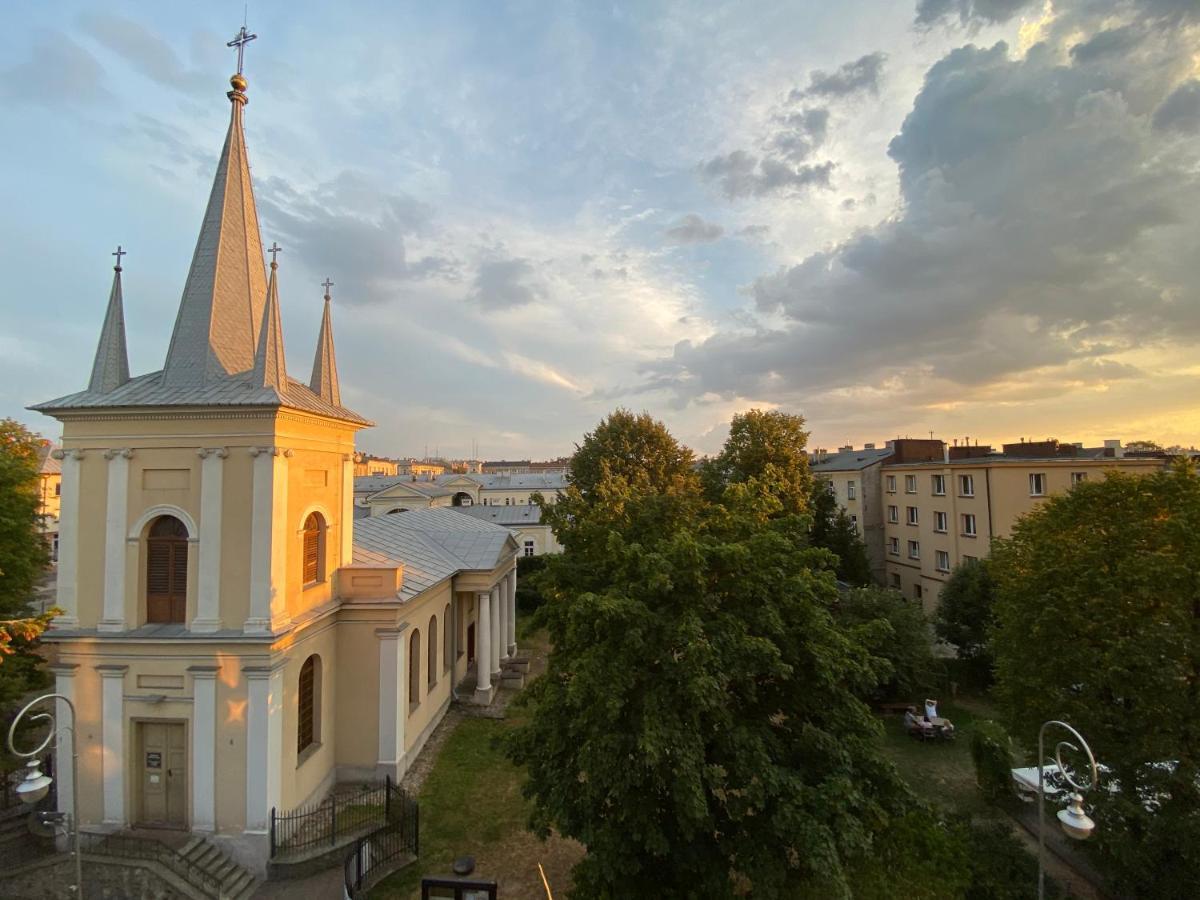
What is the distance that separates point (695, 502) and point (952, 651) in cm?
2285

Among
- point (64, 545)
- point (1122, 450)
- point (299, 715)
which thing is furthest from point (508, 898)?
point (1122, 450)

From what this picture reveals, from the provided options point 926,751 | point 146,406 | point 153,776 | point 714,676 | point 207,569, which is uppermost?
point 146,406

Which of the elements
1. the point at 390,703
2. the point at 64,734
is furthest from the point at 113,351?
the point at 390,703

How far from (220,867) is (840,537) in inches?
1270

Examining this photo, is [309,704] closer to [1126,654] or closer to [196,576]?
[196,576]

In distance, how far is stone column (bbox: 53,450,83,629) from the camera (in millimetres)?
13070

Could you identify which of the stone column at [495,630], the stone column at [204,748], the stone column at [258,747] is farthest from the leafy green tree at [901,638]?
the stone column at [204,748]

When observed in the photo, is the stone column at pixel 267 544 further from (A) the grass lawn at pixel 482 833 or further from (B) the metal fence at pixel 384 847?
(A) the grass lawn at pixel 482 833

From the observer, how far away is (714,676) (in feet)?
30.4

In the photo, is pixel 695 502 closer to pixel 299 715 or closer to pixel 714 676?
pixel 714 676

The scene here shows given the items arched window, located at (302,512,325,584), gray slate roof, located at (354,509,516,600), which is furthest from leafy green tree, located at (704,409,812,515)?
arched window, located at (302,512,325,584)

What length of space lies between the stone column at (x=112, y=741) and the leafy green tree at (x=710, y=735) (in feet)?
30.2

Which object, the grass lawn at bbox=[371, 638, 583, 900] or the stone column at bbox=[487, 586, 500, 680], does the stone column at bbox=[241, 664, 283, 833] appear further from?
the stone column at bbox=[487, 586, 500, 680]

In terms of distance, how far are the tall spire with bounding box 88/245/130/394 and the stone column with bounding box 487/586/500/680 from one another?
48.9ft
